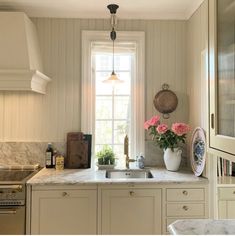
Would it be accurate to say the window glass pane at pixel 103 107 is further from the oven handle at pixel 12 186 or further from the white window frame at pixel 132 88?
the oven handle at pixel 12 186

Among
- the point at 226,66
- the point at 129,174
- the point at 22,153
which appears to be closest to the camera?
the point at 226,66

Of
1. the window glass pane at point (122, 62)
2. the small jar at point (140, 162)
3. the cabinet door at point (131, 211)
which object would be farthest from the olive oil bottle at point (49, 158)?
the window glass pane at point (122, 62)

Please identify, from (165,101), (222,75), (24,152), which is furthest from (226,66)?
(24,152)

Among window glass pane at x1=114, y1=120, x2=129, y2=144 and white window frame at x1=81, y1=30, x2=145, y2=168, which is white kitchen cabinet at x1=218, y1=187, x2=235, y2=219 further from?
window glass pane at x1=114, y1=120, x2=129, y2=144

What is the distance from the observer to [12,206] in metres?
2.25

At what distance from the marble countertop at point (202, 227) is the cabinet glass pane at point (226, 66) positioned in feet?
1.30

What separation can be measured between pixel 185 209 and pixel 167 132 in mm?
718

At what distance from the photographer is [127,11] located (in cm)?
290

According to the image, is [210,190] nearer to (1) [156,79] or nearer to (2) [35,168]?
(1) [156,79]

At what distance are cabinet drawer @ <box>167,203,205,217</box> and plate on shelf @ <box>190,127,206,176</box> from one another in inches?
11.2

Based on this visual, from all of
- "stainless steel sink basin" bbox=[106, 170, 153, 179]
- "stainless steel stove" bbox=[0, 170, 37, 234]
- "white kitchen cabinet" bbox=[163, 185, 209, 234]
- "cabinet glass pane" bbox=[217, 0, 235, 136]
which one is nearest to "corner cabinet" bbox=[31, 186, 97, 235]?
"stainless steel stove" bbox=[0, 170, 37, 234]

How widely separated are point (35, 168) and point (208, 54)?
217 centimetres

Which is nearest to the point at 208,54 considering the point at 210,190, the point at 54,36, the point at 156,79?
the point at 210,190

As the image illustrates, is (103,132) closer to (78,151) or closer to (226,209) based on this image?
(78,151)
